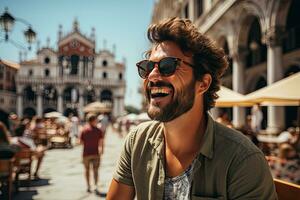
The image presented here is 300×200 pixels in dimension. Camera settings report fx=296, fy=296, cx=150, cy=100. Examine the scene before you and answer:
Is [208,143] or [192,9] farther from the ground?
[192,9]

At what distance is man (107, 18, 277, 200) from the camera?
1.43m

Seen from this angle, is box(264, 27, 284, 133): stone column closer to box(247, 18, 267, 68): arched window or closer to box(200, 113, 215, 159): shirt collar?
box(247, 18, 267, 68): arched window

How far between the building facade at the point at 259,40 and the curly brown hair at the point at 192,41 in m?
7.26

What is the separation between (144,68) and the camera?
176 cm

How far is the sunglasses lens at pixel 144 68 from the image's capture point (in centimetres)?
171

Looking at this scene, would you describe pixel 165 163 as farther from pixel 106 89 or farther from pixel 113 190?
pixel 106 89

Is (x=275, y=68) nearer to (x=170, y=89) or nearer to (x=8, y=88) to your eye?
(x=170, y=89)

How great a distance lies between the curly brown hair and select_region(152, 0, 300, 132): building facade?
726 centimetres

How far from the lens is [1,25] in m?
8.45

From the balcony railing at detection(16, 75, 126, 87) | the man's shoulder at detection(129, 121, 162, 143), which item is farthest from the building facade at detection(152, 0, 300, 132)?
the balcony railing at detection(16, 75, 126, 87)

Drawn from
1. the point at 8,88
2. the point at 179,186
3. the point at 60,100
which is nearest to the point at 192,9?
the point at 179,186

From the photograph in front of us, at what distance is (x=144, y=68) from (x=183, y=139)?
476 millimetres

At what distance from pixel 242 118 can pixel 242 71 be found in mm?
2094

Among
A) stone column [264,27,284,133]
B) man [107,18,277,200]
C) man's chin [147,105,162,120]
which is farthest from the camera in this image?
stone column [264,27,284,133]
